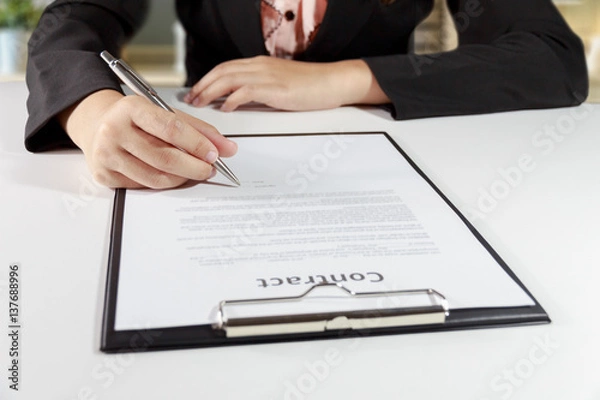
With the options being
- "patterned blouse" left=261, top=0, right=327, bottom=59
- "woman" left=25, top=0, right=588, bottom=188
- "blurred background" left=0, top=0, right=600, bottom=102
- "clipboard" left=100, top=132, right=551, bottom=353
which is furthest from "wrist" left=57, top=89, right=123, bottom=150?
"blurred background" left=0, top=0, right=600, bottom=102

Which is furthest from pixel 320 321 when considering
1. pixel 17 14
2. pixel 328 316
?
pixel 17 14

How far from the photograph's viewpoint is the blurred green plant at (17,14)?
2.40 m

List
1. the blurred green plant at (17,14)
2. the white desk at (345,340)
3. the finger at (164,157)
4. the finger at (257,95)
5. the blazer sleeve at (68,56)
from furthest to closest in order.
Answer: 1. the blurred green plant at (17,14)
2. the finger at (257,95)
3. the blazer sleeve at (68,56)
4. the finger at (164,157)
5. the white desk at (345,340)

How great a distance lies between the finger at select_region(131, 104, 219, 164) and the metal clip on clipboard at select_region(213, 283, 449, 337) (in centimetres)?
21

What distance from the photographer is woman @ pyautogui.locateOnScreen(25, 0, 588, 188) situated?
0.57 meters

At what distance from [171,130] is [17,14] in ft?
7.07

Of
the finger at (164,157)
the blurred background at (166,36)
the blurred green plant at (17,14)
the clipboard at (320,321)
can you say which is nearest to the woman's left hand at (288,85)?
the finger at (164,157)

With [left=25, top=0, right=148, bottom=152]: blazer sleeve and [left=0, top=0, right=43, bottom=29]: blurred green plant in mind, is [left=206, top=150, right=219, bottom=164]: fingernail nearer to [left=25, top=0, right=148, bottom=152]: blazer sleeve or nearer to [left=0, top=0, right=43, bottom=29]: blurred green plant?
[left=25, top=0, right=148, bottom=152]: blazer sleeve

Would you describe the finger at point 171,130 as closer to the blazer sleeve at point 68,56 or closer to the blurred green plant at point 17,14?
the blazer sleeve at point 68,56

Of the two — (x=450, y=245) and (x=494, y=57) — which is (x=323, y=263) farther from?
(x=494, y=57)

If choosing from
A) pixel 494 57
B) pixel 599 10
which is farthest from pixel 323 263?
pixel 599 10

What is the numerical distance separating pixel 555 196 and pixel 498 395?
285 mm

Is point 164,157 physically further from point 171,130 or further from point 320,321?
point 320,321

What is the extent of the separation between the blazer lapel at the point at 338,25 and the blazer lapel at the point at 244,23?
8cm
